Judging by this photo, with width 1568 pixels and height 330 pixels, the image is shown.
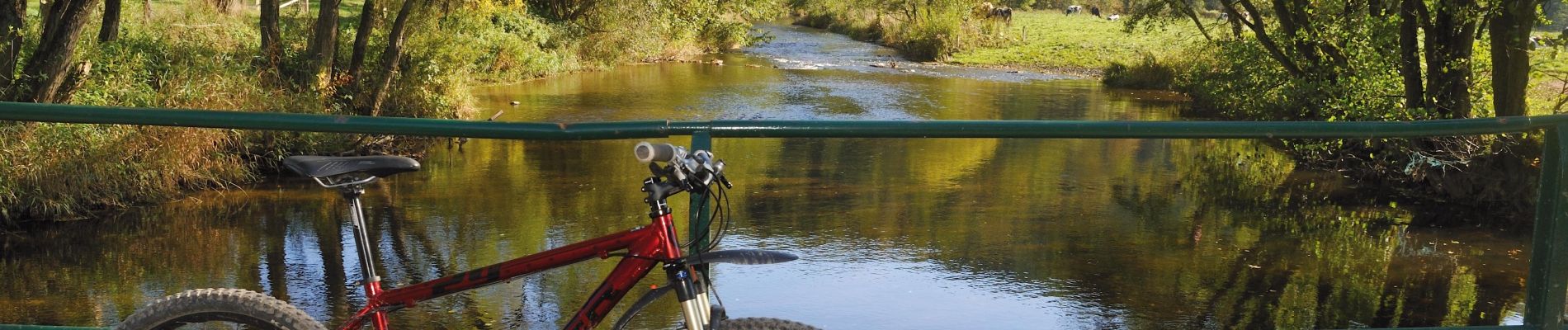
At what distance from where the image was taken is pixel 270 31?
45.4 ft

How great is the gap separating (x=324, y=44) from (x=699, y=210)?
12.0m

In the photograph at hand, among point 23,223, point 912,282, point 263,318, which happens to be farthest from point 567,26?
point 263,318

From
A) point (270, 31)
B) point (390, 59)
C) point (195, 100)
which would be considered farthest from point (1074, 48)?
point (195, 100)

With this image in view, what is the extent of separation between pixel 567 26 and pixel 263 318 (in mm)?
24836

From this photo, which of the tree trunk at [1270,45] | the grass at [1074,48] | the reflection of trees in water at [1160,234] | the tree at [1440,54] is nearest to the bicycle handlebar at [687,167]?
the reflection of trees in water at [1160,234]

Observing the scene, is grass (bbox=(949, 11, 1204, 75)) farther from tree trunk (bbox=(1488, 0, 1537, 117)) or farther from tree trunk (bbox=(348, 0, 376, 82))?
tree trunk (bbox=(348, 0, 376, 82))

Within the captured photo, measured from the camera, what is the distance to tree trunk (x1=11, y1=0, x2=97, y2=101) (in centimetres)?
1027

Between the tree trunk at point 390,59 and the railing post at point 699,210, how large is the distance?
12.1 m

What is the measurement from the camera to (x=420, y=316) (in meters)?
7.26

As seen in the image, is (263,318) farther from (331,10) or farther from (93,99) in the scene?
(331,10)

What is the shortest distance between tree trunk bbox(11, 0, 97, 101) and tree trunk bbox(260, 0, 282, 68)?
3.00m

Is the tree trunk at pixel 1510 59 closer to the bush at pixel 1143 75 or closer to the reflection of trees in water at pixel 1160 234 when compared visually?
the reflection of trees in water at pixel 1160 234

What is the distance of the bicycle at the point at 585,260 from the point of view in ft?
8.15

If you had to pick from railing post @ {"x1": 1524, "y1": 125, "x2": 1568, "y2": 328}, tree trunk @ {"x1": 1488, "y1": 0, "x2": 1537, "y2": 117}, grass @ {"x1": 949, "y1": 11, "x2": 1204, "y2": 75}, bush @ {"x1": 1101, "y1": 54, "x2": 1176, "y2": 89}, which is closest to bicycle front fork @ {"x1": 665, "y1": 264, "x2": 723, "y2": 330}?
railing post @ {"x1": 1524, "y1": 125, "x2": 1568, "y2": 328}
